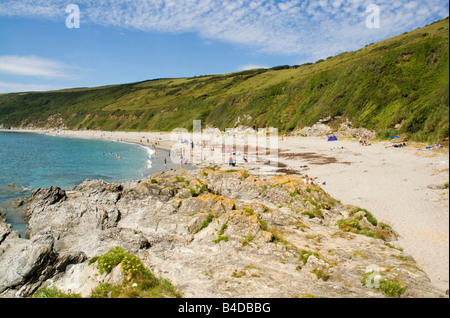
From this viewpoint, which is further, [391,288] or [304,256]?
[304,256]

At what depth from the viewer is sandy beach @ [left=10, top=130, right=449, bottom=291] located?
3.52 metres

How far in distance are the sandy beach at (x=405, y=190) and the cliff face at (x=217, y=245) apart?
2.64ft

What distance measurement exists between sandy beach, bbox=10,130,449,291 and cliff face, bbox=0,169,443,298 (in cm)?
81

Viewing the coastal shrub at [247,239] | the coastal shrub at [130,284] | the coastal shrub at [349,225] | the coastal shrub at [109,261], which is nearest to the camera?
the coastal shrub at [130,284]

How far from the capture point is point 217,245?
391 inches

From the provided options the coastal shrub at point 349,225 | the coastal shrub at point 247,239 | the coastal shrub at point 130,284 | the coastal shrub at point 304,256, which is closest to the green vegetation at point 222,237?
the coastal shrub at point 247,239

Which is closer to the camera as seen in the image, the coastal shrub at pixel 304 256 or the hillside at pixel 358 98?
the hillside at pixel 358 98

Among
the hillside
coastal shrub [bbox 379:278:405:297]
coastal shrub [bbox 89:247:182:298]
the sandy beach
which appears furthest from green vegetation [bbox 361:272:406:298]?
coastal shrub [bbox 89:247:182:298]

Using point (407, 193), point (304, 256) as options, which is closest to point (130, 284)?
point (304, 256)

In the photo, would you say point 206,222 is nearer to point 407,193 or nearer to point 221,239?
point 221,239

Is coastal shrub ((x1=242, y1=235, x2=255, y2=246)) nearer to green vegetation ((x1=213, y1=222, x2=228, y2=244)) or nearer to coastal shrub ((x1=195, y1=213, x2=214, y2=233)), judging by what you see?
green vegetation ((x1=213, y1=222, x2=228, y2=244))

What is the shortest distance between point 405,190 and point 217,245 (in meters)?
9.65

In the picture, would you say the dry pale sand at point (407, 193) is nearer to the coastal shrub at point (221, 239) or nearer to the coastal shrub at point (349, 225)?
the coastal shrub at point (349, 225)

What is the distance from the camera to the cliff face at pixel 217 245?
7.08m
